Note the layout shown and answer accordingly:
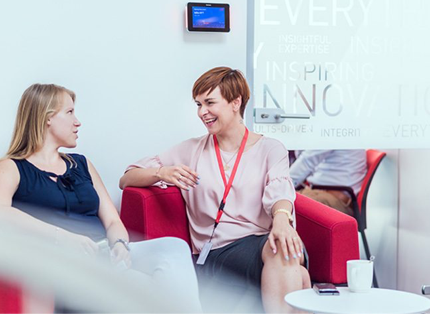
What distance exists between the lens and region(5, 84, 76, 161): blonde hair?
8.15ft

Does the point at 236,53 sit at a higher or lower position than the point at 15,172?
higher

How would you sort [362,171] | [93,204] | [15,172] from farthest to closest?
1. [362,171]
2. [93,204]
3. [15,172]

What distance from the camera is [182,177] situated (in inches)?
100

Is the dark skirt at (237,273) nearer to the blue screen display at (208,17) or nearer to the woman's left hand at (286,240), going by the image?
the woman's left hand at (286,240)

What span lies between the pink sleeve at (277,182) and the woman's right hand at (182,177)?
0.30 meters

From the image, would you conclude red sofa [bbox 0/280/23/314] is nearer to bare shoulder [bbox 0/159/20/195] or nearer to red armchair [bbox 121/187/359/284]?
bare shoulder [bbox 0/159/20/195]

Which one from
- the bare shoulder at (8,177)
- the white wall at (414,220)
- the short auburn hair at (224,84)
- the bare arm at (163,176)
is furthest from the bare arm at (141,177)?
the white wall at (414,220)

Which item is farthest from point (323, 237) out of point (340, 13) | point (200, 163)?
point (340, 13)

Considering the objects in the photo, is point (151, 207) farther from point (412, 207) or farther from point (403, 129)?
point (412, 207)

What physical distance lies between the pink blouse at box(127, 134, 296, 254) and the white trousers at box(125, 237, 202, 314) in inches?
14.5

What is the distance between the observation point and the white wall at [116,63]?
290 cm

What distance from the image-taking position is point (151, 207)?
262 centimetres

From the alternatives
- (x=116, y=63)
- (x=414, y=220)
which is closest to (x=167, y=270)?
(x=116, y=63)

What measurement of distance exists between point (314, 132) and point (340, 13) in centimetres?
63
